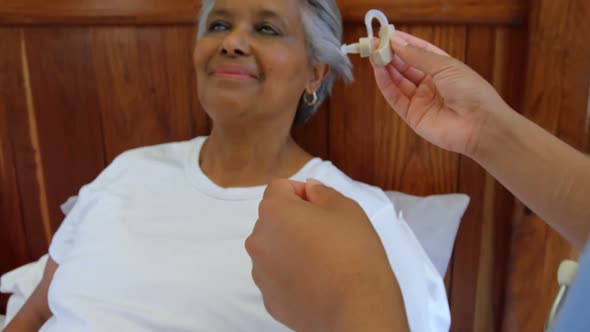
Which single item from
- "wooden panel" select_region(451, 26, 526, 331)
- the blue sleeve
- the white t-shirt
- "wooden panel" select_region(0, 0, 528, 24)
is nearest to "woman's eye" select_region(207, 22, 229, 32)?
"wooden panel" select_region(0, 0, 528, 24)

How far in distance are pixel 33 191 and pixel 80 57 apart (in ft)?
1.43

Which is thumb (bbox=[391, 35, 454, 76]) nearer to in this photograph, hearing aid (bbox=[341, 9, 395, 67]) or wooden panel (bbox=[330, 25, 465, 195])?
hearing aid (bbox=[341, 9, 395, 67])

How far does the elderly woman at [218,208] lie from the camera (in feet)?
3.42

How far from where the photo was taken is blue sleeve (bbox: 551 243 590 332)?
0.30 meters

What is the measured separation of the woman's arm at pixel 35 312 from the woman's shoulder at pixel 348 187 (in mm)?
641

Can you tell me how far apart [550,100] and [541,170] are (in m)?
0.36

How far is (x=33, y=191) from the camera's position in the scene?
162 centimetres

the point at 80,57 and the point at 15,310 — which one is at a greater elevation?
the point at 80,57

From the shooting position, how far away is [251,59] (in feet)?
3.70

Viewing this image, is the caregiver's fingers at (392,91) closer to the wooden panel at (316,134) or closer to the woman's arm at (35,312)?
the wooden panel at (316,134)

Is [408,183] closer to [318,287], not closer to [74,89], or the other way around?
[318,287]

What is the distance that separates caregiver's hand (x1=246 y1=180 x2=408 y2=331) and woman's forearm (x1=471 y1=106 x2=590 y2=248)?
0.29 m

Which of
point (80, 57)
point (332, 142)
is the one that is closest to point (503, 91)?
point (332, 142)

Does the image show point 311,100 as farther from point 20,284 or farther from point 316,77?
point 20,284
